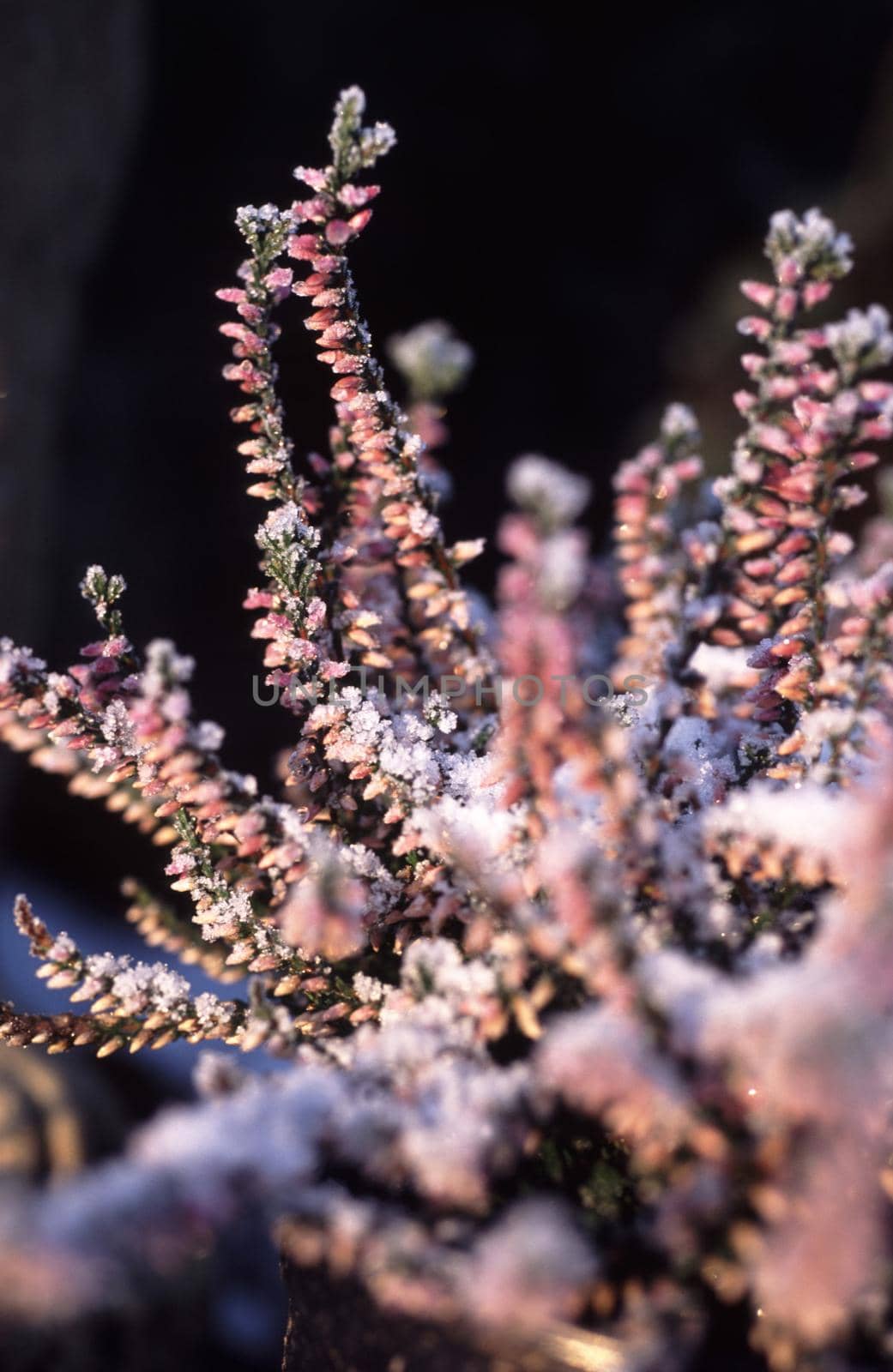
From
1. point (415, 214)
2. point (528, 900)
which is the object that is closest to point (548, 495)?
point (528, 900)

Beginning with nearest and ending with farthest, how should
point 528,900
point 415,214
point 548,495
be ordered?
point 548,495 < point 528,900 < point 415,214

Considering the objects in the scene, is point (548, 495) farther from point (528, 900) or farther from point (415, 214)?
point (415, 214)

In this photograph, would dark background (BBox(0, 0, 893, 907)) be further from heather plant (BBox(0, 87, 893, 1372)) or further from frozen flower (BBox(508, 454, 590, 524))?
frozen flower (BBox(508, 454, 590, 524))

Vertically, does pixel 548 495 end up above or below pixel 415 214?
below

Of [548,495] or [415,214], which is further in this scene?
[415,214]

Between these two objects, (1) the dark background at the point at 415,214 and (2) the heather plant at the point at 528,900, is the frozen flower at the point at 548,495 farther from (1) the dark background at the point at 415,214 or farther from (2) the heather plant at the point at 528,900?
(1) the dark background at the point at 415,214

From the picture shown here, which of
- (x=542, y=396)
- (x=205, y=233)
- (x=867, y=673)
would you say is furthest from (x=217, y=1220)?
(x=205, y=233)

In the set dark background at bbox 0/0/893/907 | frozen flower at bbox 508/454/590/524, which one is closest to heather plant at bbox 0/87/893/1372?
frozen flower at bbox 508/454/590/524

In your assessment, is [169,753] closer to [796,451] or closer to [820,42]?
[796,451]
